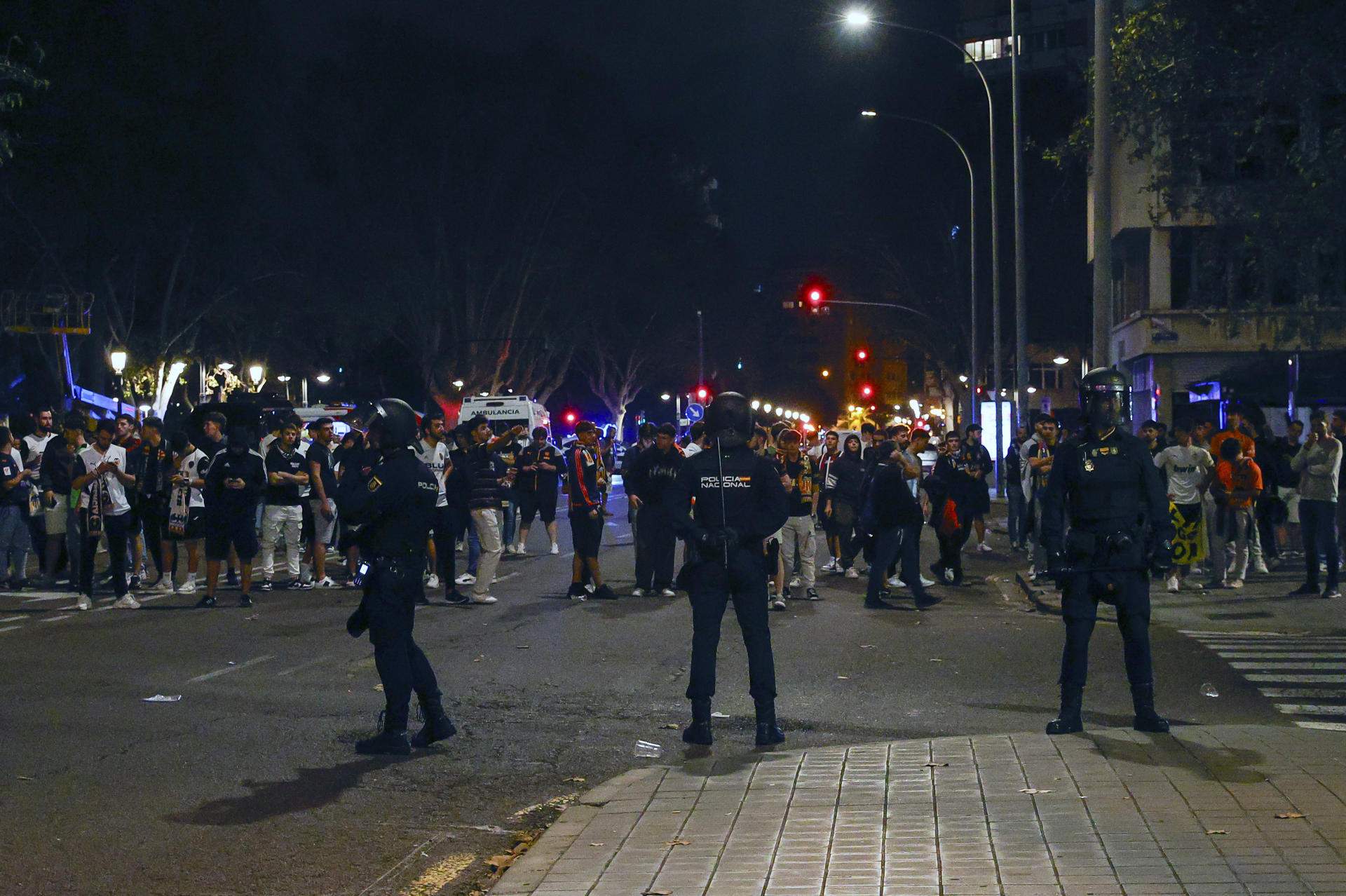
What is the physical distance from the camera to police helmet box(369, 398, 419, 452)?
7.82 m

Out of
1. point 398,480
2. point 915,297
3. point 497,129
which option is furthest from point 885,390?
point 398,480

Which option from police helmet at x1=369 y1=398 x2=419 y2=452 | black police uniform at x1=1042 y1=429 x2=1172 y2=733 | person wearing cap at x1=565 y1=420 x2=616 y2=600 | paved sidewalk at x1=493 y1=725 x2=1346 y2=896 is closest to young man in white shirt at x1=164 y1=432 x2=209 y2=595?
person wearing cap at x1=565 y1=420 x2=616 y2=600

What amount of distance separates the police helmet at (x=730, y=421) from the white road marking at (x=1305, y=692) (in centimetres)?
395

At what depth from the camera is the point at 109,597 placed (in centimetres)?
1477

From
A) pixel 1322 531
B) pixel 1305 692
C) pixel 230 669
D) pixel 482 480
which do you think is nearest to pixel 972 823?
pixel 1305 692

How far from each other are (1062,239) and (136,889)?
4522 centimetres

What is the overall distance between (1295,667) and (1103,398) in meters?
3.73

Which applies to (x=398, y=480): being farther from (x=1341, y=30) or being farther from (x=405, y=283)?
(x=405, y=283)

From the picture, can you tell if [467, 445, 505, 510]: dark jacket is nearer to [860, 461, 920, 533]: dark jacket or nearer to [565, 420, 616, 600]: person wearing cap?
[565, 420, 616, 600]: person wearing cap

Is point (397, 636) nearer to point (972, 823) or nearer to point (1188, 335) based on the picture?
point (972, 823)

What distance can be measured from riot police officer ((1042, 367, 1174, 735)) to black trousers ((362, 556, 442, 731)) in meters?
3.24

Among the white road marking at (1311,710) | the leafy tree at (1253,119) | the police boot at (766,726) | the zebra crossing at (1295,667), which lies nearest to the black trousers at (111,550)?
the police boot at (766,726)

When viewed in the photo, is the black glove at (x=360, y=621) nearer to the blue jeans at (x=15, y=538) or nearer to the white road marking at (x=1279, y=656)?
the white road marking at (x=1279, y=656)

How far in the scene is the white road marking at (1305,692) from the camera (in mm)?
9297
